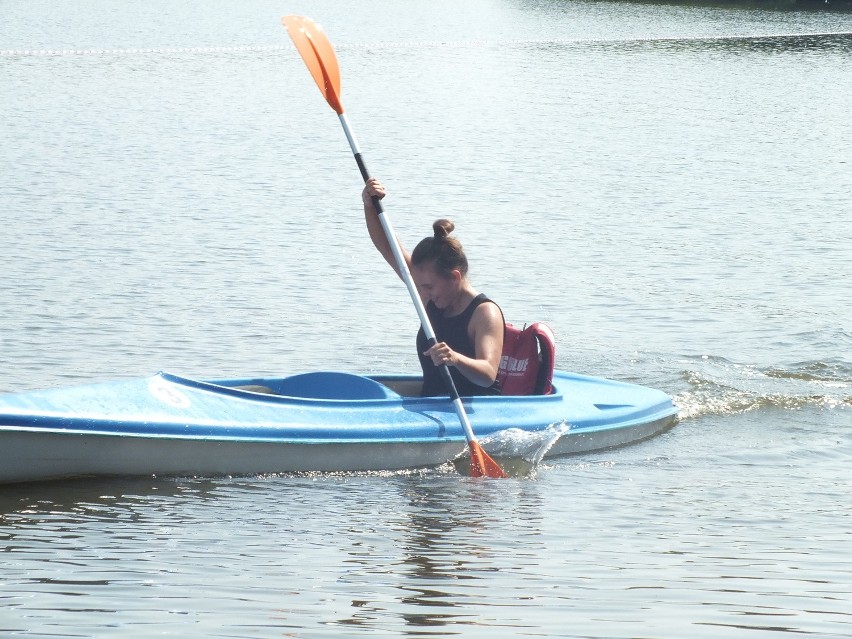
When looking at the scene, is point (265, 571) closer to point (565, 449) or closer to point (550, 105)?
point (565, 449)

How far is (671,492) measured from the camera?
6344 millimetres

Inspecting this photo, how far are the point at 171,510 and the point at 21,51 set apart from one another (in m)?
26.4

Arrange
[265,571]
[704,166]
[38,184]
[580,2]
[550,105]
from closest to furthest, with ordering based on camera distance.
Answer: [265,571] < [38,184] < [704,166] < [550,105] < [580,2]

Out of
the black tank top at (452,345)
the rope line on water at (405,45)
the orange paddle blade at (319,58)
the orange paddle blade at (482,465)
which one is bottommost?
the orange paddle blade at (482,465)

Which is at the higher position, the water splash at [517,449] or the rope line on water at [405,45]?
the rope line on water at [405,45]

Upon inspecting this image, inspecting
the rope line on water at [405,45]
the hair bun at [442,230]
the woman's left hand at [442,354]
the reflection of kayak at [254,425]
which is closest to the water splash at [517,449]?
the reflection of kayak at [254,425]

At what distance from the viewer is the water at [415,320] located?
472cm

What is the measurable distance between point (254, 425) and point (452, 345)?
111cm

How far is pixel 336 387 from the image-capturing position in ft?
21.8

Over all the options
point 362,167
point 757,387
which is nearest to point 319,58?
point 362,167

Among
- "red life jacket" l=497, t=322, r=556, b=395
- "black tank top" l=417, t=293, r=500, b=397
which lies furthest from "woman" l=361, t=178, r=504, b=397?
"red life jacket" l=497, t=322, r=556, b=395

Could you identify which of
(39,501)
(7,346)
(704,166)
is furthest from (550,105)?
(39,501)

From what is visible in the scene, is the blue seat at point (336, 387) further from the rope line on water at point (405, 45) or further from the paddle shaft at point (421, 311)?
the rope line on water at point (405, 45)

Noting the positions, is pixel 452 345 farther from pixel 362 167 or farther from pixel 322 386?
pixel 362 167
